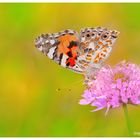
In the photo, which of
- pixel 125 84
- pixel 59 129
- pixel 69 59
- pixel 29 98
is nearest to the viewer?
pixel 125 84

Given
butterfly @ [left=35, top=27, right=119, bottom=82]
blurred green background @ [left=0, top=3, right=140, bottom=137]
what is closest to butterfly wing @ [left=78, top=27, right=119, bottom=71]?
butterfly @ [left=35, top=27, right=119, bottom=82]

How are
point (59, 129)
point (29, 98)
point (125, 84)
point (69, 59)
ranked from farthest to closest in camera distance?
1. point (29, 98)
2. point (59, 129)
3. point (69, 59)
4. point (125, 84)

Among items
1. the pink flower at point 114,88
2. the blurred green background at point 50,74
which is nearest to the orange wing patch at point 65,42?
the pink flower at point 114,88

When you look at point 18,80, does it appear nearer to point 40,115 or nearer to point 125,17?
point 40,115

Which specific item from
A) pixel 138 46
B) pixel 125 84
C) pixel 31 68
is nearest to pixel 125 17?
pixel 138 46

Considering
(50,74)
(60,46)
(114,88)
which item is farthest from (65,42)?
(50,74)

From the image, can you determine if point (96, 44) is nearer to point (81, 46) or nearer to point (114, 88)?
point (81, 46)

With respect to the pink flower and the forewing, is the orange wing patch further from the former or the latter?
the pink flower

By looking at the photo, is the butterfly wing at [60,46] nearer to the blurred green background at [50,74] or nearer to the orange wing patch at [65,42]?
the orange wing patch at [65,42]
